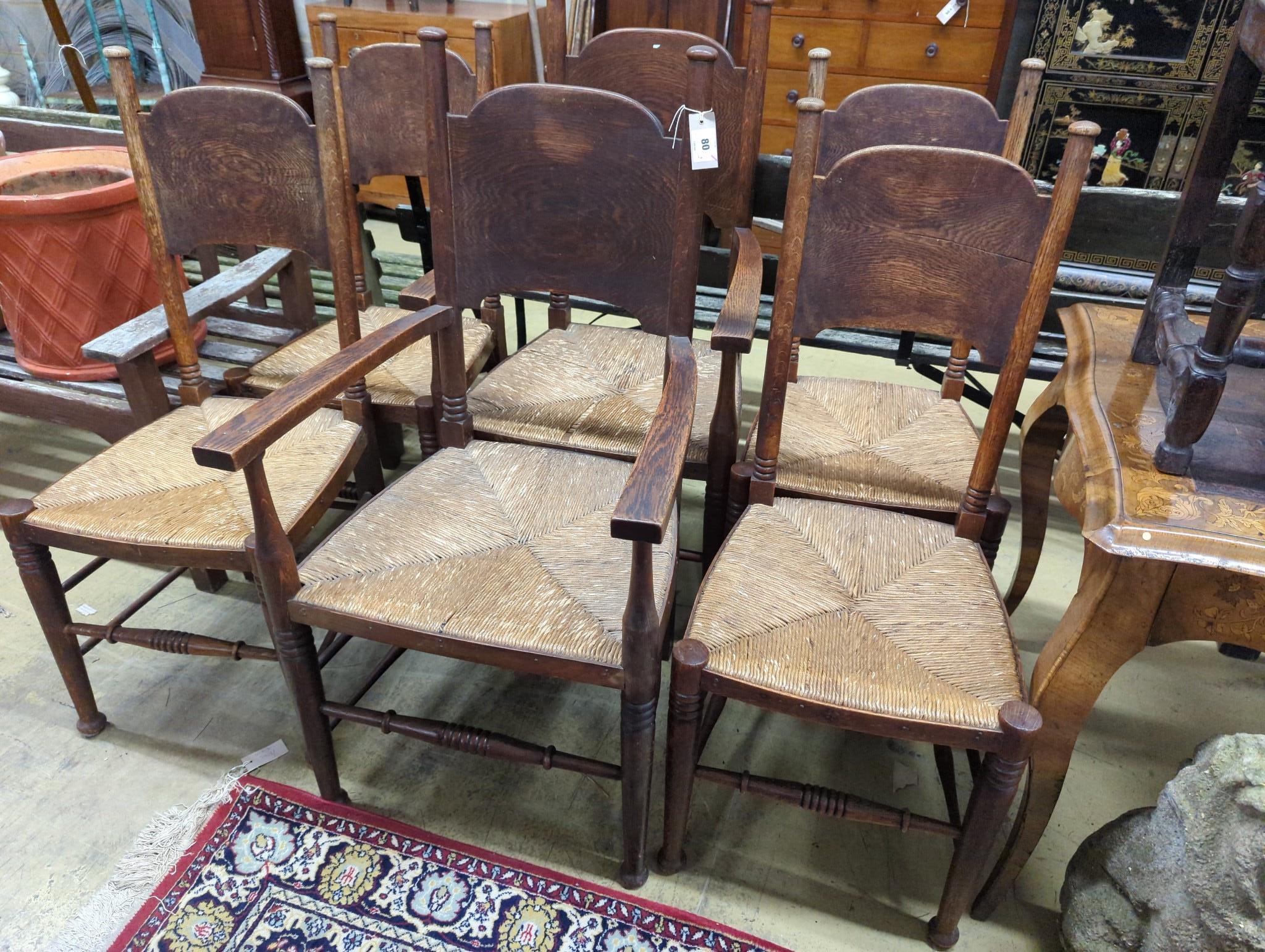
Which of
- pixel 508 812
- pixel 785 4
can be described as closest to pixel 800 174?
pixel 508 812

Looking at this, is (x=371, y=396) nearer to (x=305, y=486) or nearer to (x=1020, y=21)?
(x=305, y=486)

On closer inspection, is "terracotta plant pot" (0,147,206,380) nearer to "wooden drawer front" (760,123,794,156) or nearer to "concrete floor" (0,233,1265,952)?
"concrete floor" (0,233,1265,952)

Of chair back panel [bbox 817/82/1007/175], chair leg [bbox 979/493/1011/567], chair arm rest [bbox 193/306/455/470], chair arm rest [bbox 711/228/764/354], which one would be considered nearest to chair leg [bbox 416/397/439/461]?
chair arm rest [bbox 193/306/455/470]

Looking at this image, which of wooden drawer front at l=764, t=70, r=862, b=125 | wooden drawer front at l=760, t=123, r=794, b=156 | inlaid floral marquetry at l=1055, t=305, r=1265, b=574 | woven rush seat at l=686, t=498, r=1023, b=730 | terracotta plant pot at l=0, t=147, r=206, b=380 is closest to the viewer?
inlaid floral marquetry at l=1055, t=305, r=1265, b=574

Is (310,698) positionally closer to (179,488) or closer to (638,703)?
(179,488)

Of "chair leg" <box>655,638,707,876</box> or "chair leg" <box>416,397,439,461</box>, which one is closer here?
"chair leg" <box>655,638,707,876</box>

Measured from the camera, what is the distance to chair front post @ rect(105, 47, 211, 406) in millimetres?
1562

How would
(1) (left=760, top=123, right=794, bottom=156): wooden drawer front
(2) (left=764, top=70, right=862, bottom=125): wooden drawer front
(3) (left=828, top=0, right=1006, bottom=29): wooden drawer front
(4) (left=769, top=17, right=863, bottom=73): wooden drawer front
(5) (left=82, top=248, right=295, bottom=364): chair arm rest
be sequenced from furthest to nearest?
(1) (left=760, top=123, right=794, bottom=156): wooden drawer front < (2) (left=764, top=70, right=862, bottom=125): wooden drawer front < (4) (left=769, top=17, right=863, bottom=73): wooden drawer front < (3) (left=828, top=0, right=1006, bottom=29): wooden drawer front < (5) (left=82, top=248, right=295, bottom=364): chair arm rest

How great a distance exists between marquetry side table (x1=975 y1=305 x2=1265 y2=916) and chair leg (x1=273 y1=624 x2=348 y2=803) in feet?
3.52

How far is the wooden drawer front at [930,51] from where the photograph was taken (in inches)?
124

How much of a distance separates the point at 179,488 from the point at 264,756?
54 centimetres

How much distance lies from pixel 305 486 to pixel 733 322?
2.68ft

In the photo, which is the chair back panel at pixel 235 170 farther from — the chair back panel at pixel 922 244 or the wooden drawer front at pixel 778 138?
the wooden drawer front at pixel 778 138

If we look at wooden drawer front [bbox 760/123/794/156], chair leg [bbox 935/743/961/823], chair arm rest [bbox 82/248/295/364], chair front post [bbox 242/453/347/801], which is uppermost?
wooden drawer front [bbox 760/123/794/156]
